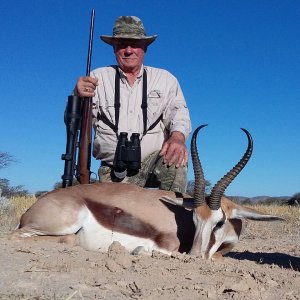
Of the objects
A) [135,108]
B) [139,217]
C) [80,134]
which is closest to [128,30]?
[135,108]

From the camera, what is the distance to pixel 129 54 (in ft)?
20.4

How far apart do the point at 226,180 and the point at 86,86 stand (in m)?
1.88

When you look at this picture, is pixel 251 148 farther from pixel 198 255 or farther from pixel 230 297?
pixel 230 297

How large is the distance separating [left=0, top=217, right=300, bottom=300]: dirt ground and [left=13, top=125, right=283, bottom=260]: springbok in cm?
32

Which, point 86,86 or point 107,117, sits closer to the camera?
point 86,86

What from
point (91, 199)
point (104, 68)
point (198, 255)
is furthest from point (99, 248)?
point (104, 68)

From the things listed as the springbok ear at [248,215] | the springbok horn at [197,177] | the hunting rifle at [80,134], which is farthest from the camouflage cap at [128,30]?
the springbok ear at [248,215]

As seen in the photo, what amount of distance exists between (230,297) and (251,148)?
206 centimetres

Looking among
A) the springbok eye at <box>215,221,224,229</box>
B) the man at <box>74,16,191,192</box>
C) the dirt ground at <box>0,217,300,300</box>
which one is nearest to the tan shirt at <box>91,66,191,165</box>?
the man at <box>74,16,191,192</box>

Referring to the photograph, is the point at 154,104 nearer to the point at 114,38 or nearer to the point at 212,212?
the point at 114,38

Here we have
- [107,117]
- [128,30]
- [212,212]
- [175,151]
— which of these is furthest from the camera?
[128,30]

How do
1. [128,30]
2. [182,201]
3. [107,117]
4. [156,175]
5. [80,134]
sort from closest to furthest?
[182,201]
[80,134]
[156,175]
[107,117]
[128,30]

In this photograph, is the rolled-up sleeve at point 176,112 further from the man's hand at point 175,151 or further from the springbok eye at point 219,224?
the springbok eye at point 219,224

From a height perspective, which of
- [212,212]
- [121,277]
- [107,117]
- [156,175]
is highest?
[107,117]
